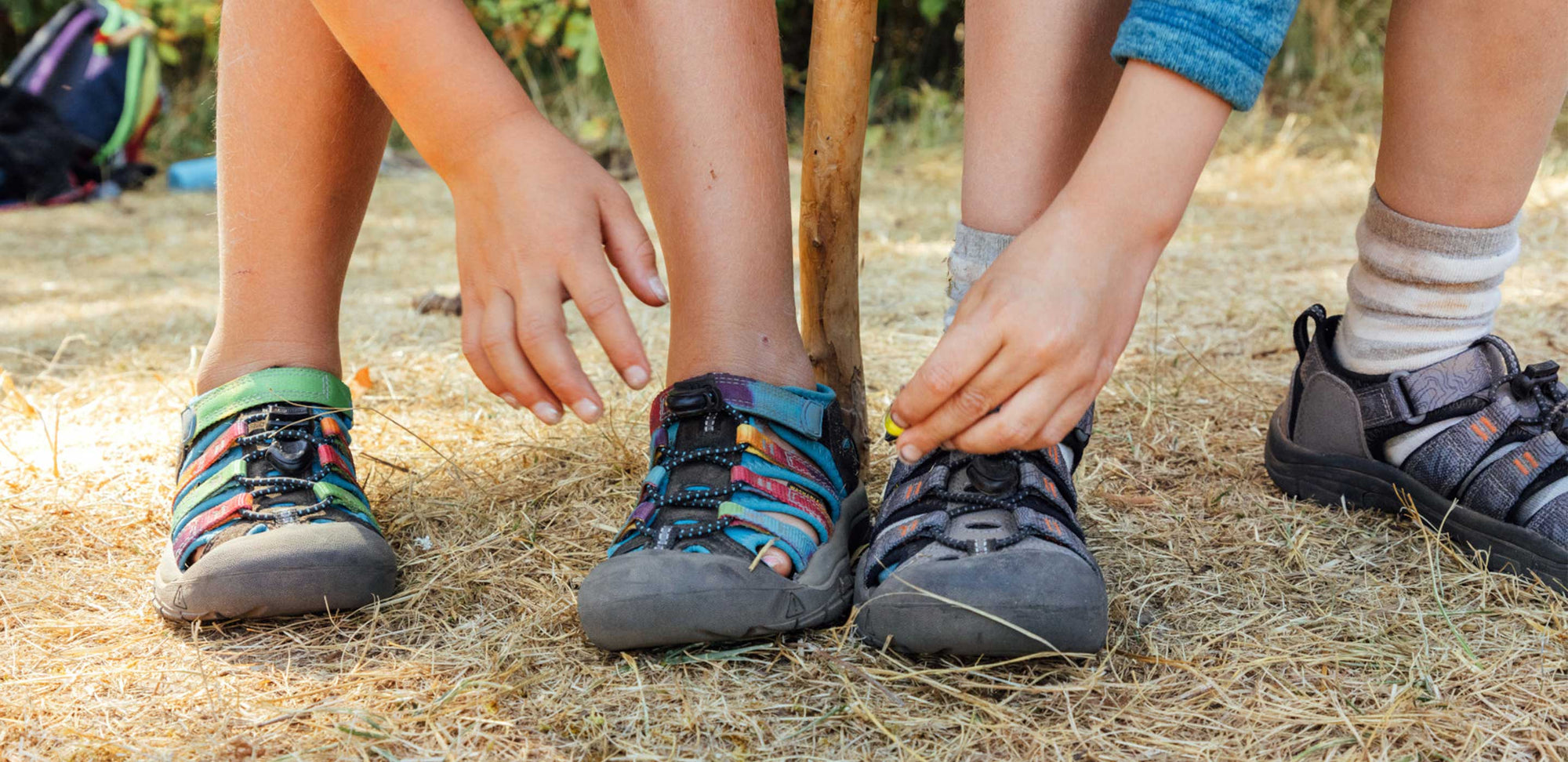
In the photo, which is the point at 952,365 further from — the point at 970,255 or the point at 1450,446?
the point at 1450,446

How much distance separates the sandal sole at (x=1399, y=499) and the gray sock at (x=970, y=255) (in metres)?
0.45

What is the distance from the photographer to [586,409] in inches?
27.9

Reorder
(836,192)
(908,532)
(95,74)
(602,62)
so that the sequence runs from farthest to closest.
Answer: (602,62), (95,74), (836,192), (908,532)

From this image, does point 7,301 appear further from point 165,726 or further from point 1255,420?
point 1255,420

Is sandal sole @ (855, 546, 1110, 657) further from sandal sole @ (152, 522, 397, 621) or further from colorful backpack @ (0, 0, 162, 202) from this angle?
colorful backpack @ (0, 0, 162, 202)

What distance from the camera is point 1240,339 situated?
6.04 feet

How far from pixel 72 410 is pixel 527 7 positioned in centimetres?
341

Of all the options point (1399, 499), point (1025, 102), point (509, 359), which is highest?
point (1025, 102)

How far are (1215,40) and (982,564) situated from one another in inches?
15.7

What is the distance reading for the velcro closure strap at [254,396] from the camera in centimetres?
104

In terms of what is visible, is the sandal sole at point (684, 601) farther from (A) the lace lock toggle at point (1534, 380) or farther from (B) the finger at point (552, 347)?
(A) the lace lock toggle at point (1534, 380)

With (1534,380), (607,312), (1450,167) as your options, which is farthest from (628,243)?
(1534,380)

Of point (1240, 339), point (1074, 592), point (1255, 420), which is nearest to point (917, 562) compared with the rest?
point (1074, 592)

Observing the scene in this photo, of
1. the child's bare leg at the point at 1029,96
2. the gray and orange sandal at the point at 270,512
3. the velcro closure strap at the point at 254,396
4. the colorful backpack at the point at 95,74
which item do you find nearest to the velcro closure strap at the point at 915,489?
the child's bare leg at the point at 1029,96
